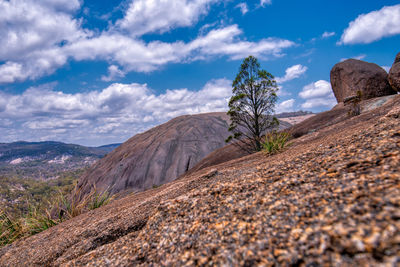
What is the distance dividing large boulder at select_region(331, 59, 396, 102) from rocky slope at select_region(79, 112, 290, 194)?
1200 inches

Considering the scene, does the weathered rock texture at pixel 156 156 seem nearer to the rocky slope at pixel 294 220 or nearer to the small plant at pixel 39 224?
the small plant at pixel 39 224

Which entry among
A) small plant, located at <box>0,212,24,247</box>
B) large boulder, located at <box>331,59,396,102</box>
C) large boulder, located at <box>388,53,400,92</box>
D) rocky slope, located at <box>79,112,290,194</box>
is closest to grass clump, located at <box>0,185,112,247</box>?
small plant, located at <box>0,212,24,247</box>

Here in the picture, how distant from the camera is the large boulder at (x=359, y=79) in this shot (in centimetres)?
2573

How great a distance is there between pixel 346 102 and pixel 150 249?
2978cm

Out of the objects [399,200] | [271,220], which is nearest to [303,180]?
[271,220]

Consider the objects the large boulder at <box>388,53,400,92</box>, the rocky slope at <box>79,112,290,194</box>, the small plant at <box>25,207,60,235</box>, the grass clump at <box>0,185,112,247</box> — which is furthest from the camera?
the rocky slope at <box>79,112,290,194</box>

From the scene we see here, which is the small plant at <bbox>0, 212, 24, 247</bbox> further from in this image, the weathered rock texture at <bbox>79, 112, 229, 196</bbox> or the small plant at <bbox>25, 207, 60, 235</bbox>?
the weathered rock texture at <bbox>79, 112, 229, 196</bbox>

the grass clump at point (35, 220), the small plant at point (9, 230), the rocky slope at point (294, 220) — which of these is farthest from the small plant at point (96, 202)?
the rocky slope at point (294, 220)

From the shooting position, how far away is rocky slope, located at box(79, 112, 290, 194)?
4384cm

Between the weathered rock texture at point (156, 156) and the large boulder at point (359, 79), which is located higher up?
the large boulder at point (359, 79)

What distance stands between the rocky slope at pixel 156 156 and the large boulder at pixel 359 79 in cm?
3048

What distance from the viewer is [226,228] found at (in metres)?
2.31

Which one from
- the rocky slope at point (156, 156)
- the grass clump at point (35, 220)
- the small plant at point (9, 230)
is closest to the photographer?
the grass clump at point (35, 220)

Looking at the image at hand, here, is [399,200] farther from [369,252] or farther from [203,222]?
[203,222]
